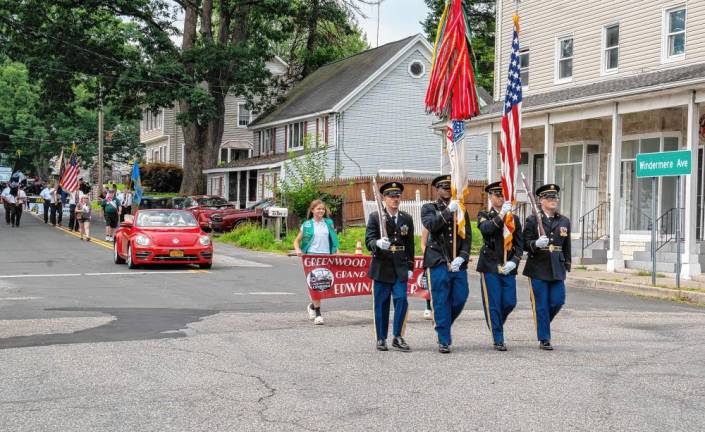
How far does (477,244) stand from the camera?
1067 inches

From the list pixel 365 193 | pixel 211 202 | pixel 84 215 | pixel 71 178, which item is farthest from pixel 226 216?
pixel 84 215

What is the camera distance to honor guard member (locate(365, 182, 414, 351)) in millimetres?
9891

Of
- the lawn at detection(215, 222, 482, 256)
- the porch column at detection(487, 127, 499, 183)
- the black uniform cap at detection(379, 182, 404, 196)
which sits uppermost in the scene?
the porch column at detection(487, 127, 499, 183)

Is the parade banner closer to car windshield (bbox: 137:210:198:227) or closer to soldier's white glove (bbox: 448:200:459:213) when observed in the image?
soldier's white glove (bbox: 448:200:459:213)

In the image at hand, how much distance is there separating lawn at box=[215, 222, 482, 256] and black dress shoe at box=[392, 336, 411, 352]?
59.4 ft

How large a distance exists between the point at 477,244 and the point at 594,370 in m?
18.3

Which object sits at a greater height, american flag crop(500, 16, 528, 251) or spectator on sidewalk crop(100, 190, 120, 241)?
american flag crop(500, 16, 528, 251)

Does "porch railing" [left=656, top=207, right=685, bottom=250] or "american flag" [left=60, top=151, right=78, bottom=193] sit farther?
"american flag" [left=60, top=151, right=78, bottom=193]

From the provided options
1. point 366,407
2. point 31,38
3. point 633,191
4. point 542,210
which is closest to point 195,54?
point 31,38

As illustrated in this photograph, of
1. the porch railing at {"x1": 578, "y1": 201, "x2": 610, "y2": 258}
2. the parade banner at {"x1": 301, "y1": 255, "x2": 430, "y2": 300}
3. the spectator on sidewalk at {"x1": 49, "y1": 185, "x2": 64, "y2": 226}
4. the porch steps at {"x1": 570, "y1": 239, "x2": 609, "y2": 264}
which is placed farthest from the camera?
the spectator on sidewalk at {"x1": 49, "y1": 185, "x2": 64, "y2": 226}

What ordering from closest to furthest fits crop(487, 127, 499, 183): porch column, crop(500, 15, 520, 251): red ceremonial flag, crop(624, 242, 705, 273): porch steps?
1. crop(500, 15, 520, 251): red ceremonial flag
2. crop(624, 242, 705, 273): porch steps
3. crop(487, 127, 499, 183): porch column

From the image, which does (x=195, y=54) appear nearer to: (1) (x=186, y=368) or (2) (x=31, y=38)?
(2) (x=31, y=38)

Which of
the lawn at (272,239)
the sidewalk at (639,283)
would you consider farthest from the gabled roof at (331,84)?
the sidewalk at (639,283)

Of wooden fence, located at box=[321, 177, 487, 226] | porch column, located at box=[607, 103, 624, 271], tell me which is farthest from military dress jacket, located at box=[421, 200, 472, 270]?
wooden fence, located at box=[321, 177, 487, 226]
